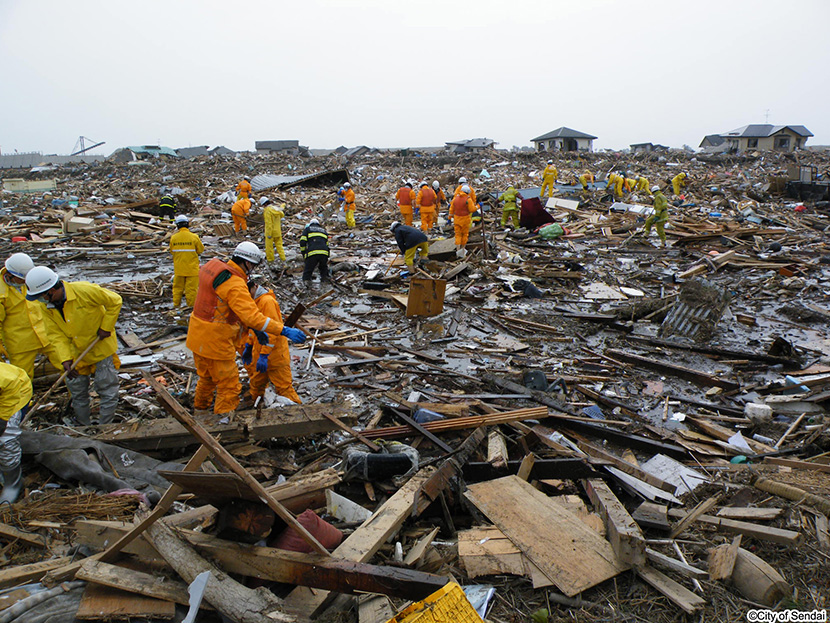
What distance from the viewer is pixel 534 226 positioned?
567 inches

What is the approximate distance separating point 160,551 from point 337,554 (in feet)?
3.07

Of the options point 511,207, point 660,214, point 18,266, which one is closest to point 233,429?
point 18,266

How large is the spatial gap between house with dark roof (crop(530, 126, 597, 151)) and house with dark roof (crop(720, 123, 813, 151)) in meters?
12.7

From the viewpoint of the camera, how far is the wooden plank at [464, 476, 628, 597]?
274 cm

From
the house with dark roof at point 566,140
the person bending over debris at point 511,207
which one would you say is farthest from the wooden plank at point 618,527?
the house with dark roof at point 566,140

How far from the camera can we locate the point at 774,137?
43156 millimetres

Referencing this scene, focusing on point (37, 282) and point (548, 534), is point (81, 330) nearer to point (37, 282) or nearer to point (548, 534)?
point (37, 282)

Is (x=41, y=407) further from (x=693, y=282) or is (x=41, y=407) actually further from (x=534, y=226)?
(x=534, y=226)

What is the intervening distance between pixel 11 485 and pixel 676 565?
4.51 m

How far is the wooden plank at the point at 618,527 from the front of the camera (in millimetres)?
2748

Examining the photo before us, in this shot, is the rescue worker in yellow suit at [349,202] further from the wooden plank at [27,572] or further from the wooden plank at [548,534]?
the wooden plank at [27,572]

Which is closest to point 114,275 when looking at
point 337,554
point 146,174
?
point 337,554

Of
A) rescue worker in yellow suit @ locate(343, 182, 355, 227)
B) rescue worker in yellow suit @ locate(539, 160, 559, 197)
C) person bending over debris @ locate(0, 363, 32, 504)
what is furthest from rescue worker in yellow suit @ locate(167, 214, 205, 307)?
rescue worker in yellow suit @ locate(539, 160, 559, 197)

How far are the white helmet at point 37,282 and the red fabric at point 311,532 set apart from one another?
127 inches
